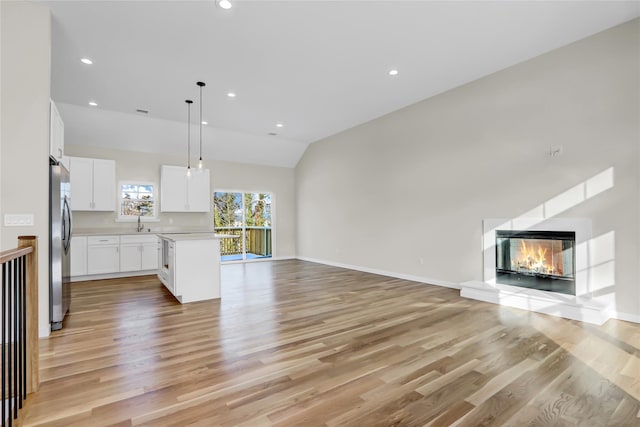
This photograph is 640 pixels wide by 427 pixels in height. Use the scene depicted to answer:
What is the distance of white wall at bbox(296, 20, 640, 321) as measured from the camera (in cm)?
347

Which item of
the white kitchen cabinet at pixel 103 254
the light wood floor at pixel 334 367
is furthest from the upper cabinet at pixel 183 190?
the light wood floor at pixel 334 367

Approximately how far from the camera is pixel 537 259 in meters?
4.20

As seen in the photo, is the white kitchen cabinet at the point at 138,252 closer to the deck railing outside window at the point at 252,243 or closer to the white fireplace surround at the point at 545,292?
the deck railing outside window at the point at 252,243

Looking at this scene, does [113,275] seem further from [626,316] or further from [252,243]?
[626,316]

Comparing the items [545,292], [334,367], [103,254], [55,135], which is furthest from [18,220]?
[545,292]

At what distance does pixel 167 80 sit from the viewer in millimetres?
4602

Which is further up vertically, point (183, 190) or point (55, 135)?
point (55, 135)

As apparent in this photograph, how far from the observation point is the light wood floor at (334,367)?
184cm

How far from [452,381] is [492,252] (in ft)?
9.65

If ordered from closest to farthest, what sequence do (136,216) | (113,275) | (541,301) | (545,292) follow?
1. (541,301)
2. (545,292)
3. (113,275)
4. (136,216)

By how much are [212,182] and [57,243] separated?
495 cm

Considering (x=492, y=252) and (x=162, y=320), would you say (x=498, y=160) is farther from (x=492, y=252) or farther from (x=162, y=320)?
(x=162, y=320)

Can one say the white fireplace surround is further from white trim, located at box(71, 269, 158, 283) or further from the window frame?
the window frame

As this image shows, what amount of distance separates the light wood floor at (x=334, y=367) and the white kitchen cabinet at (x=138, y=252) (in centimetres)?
217
